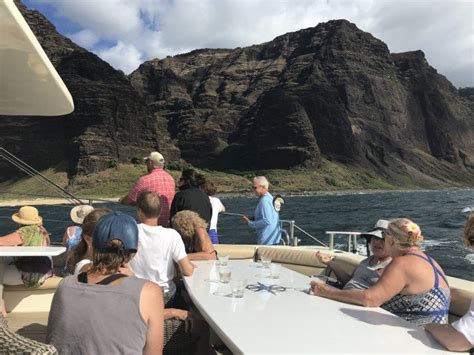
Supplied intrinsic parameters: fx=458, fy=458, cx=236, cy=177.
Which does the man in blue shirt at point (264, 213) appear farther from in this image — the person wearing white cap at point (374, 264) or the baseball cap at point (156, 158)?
the person wearing white cap at point (374, 264)

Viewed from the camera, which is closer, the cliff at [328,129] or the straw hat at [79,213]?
the straw hat at [79,213]

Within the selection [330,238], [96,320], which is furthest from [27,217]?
[330,238]

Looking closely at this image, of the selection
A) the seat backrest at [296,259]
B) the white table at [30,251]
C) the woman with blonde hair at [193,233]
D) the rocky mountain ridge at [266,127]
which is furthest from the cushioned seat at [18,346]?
the rocky mountain ridge at [266,127]

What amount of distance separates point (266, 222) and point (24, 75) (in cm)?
345

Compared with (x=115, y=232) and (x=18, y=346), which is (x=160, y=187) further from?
(x=18, y=346)

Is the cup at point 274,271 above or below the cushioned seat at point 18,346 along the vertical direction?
below

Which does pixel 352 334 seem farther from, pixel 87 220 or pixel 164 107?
pixel 164 107

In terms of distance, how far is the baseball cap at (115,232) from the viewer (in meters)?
2.20

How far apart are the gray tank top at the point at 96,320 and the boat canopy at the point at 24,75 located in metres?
1.56

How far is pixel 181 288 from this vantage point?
3.77 metres

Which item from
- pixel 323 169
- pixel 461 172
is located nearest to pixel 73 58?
pixel 323 169

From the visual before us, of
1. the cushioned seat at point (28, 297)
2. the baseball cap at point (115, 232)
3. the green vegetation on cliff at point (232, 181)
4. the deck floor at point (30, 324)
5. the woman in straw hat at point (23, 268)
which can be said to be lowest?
the green vegetation on cliff at point (232, 181)

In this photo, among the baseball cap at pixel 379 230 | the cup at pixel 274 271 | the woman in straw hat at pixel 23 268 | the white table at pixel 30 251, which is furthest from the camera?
the woman in straw hat at pixel 23 268

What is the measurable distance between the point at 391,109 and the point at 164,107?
94651 mm
